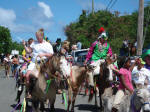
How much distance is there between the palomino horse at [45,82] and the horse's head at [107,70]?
2.01 m

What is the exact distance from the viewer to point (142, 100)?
5.05m

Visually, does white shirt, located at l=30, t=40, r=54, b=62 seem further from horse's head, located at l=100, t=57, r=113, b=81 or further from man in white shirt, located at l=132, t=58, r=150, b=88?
man in white shirt, located at l=132, t=58, r=150, b=88

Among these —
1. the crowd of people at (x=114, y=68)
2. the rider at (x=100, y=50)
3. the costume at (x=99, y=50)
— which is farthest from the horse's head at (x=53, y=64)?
the costume at (x=99, y=50)

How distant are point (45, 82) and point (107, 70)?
91.8 inches

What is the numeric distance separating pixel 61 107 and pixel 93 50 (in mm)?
2545

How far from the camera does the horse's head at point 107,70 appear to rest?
8.52 meters

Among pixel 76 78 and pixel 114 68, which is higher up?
pixel 114 68

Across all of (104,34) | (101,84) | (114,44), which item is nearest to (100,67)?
(101,84)

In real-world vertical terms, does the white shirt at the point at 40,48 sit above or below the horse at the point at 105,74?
above

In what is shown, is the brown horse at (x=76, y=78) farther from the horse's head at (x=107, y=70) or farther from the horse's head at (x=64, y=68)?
the horse's head at (x=64, y=68)

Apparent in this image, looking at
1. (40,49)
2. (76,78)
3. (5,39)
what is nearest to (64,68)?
(40,49)

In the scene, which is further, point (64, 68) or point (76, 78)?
point (76, 78)

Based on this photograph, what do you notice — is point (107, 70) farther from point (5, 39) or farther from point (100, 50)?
point (5, 39)

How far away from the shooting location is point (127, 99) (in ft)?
21.0
